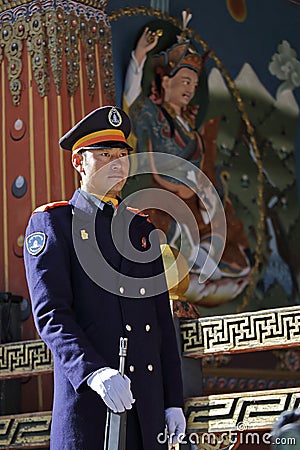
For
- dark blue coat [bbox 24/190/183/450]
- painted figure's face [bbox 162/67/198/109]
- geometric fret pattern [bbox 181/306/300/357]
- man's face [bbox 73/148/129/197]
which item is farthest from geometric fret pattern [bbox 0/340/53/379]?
painted figure's face [bbox 162/67/198/109]

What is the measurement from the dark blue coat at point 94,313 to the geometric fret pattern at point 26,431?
1.40 metres

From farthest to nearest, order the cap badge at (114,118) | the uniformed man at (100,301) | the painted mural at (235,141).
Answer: the painted mural at (235,141) → the cap badge at (114,118) → the uniformed man at (100,301)

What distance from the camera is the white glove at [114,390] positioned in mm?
3357

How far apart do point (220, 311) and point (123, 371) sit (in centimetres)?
455

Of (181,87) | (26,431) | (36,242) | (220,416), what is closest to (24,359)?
(26,431)

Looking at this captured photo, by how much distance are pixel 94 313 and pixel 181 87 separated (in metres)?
4.52

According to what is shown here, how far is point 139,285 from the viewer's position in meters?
3.86

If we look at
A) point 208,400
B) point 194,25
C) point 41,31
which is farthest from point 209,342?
point 194,25

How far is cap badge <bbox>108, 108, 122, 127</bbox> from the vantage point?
13.0 feet

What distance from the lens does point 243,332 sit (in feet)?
15.8

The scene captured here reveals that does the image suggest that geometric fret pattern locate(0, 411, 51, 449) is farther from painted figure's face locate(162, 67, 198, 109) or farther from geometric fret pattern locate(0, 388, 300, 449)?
painted figure's face locate(162, 67, 198, 109)

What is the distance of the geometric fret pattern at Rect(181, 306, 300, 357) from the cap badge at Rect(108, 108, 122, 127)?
123cm

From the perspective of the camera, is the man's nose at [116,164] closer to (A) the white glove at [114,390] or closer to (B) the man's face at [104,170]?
(B) the man's face at [104,170]

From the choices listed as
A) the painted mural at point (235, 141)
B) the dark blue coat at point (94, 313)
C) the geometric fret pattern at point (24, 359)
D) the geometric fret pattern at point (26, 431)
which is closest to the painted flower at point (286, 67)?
the painted mural at point (235, 141)
